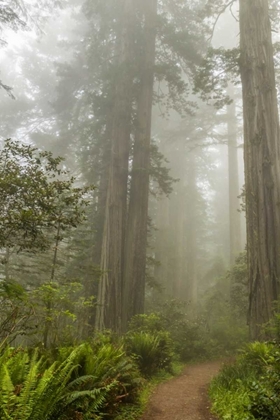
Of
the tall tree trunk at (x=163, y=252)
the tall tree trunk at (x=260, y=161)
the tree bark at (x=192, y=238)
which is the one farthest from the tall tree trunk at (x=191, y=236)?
the tall tree trunk at (x=260, y=161)

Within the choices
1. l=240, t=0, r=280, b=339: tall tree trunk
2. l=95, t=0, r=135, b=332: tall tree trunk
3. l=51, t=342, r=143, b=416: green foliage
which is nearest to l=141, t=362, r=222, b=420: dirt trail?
l=51, t=342, r=143, b=416: green foliage

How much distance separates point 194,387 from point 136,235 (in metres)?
6.19

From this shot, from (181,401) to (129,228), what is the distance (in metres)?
7.43

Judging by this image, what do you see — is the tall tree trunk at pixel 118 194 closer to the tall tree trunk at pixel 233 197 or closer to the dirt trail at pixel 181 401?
the dirt trail at pixel 181 401

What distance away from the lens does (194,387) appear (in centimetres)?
670

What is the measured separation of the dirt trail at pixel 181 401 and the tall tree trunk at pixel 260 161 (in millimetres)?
1799

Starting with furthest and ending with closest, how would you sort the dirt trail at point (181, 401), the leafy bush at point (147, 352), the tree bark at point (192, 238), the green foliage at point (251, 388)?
1. the tree bark at point (192, 238)
2. the leafy bush at point (147, 352)
3. the dirt trail at point (181, 401)
4. the green foliage at point (251, 388)

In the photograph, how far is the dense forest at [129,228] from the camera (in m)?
4.47

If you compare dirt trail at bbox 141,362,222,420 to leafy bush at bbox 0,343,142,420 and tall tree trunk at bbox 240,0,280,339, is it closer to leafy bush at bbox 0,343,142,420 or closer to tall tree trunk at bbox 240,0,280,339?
leafy bush at bbox 0,343,142,420

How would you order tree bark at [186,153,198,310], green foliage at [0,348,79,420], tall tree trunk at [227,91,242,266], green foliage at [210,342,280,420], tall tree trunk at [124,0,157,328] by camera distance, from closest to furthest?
1. green foliage at [0,348,79,420]
2. green foliage at [210,342,280,420]
3. tall tree trunk at [124,0,157,328]
4. tall tree trunk at [227,91,242,266]
5. tree bark at [186,153,198,310]

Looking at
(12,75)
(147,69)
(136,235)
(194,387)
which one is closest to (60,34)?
(12,75)

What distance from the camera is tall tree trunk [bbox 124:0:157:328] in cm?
1145

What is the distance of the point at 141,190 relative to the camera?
12.9 meters

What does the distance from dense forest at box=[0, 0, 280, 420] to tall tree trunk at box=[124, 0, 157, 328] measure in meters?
0.05
